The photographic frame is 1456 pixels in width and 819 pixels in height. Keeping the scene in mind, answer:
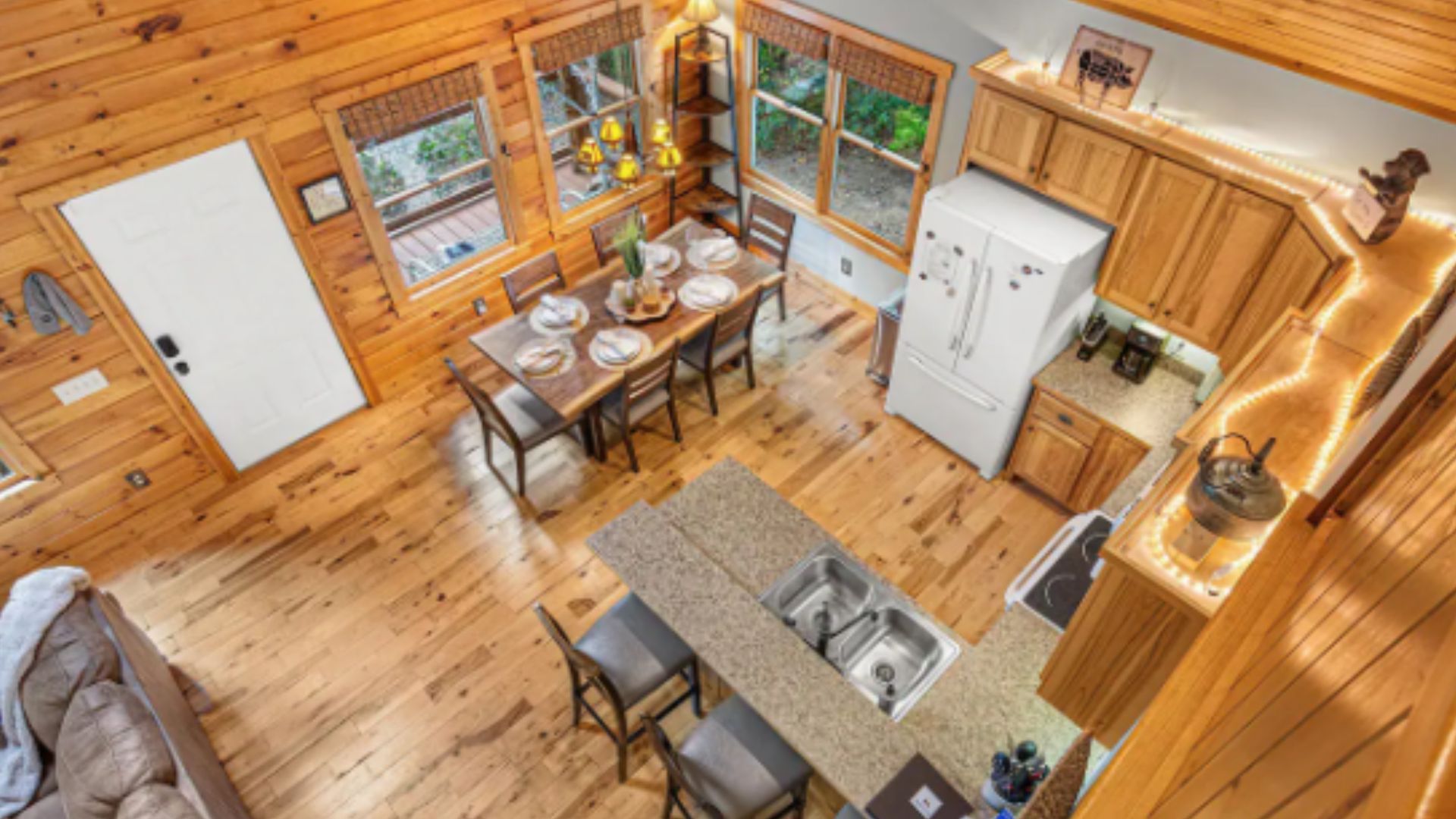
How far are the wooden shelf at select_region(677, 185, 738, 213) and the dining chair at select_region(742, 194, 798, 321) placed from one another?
1.28 ft

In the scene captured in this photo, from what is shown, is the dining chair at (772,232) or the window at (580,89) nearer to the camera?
the window at (580,89)

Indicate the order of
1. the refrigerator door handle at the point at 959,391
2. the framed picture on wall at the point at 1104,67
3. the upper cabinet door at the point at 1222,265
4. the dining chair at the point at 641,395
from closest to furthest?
1. the upper cabinet door at the point at 1222,265
2. the framed picture on wall at the point at 1104,67
3. the dining chair at the point at 641,395
4. the refrigerator door handle at the point at 959,391

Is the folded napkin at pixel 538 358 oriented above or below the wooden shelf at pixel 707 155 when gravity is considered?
below

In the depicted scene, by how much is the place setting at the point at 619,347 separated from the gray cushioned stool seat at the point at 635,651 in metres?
1.50

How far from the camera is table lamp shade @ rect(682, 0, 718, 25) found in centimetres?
528

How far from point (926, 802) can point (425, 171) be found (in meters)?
4.94

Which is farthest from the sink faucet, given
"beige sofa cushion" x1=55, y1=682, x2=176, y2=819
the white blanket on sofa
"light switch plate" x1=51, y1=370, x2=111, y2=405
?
"light switch plate" x1=51, y1=370, x2=111, y2=405

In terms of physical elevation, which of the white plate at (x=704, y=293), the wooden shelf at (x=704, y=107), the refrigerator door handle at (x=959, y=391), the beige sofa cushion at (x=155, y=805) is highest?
the wooden shelf at (x=704, y=107)

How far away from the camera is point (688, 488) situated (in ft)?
12.1

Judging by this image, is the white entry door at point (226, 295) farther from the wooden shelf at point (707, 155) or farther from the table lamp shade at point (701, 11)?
the wooden shelf at point (707, 155)

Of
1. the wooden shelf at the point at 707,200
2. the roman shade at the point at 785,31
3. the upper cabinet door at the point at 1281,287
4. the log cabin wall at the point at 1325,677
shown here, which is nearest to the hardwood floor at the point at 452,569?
the wooden shelf at the point at 707,200

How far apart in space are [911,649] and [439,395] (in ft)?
11.7

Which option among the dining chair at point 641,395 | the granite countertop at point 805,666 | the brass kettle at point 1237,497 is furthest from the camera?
the dining chair at point 641,395

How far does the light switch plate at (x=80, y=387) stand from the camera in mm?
4227
